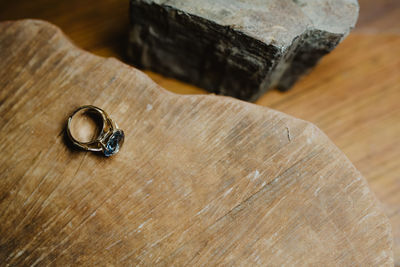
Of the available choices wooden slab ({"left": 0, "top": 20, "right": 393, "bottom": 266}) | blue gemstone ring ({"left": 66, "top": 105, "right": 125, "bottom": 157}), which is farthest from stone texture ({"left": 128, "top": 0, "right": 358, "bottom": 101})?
blue gemstone ring ({"left": 66, "top": 105, "right": 125, "bottom": 157})

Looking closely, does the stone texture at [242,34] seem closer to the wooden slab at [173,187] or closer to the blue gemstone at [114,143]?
the wooden slab at [173,187]

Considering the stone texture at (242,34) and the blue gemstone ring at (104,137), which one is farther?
the stone texture at (242,34)

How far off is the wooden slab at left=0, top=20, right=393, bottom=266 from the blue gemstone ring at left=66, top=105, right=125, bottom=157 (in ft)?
0.08

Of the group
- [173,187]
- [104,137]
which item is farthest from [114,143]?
[173,187]

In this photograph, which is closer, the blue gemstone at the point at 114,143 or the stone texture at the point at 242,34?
the blue gemstone at the point at 114,143

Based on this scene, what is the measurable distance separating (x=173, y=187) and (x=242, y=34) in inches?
21.0

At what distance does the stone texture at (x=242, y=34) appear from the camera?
990 millimetres

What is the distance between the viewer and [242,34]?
3.23ft

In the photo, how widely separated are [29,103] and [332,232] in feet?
2.88

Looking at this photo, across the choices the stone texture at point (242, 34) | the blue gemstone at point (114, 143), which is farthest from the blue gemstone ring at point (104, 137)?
the stone texture at point (242, 34)

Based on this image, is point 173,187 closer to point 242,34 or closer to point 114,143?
point 114,143

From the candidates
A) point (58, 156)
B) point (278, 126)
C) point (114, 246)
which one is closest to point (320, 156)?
point (278, 126)

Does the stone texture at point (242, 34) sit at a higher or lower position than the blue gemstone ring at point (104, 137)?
higher

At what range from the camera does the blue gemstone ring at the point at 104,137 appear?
79 cm
